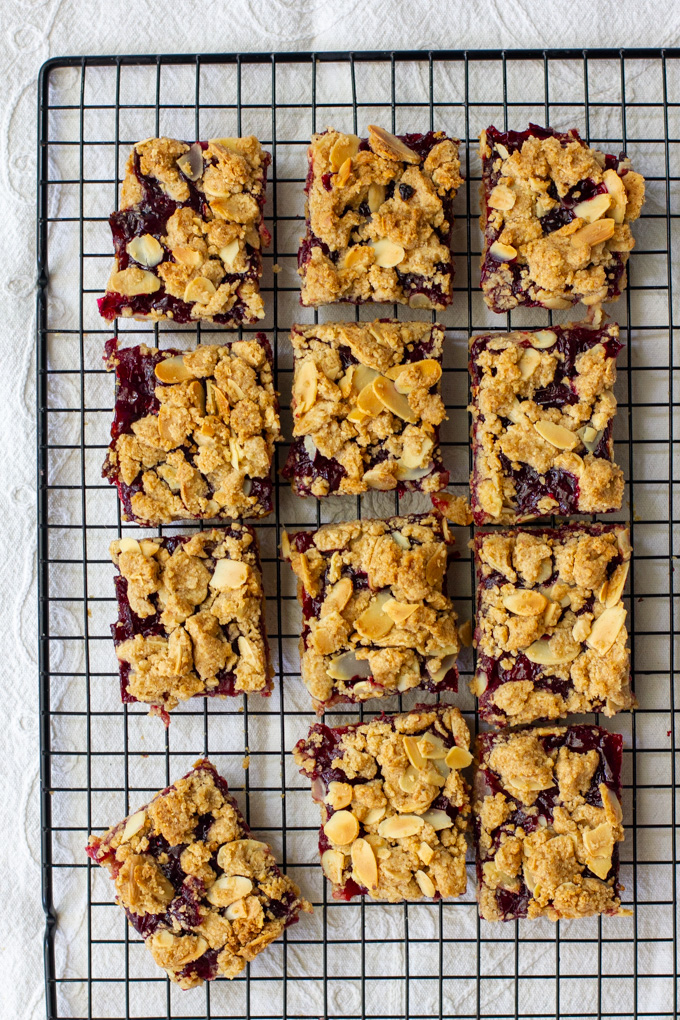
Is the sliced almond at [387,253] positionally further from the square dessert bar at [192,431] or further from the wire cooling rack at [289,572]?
the square dessert bar at [192,431]

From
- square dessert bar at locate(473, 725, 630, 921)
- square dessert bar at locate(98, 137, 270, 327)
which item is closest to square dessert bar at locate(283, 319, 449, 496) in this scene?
square dessert bar at locate(98, 137, 270, 327)

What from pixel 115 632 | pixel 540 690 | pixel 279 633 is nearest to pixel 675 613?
pixel 540 690

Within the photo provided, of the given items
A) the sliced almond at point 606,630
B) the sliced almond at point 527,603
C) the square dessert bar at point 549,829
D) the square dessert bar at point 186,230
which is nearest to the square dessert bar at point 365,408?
the square dessert bar at point 186,230

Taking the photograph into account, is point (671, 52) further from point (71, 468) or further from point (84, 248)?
point (71, 468)

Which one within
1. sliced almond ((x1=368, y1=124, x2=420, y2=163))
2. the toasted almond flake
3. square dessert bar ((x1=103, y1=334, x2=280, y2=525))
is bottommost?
the toasted almond flake

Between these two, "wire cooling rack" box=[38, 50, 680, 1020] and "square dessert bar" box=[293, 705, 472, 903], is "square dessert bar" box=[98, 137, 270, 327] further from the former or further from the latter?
"square dessert bar" box=[293, 705, 472, 903]

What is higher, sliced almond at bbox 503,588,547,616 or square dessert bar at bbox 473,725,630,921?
sliced almond at bbox 503,588,547,616

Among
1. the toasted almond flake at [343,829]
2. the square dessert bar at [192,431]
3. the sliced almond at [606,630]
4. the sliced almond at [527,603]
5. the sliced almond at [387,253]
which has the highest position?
the sliced almond at [387,253]
